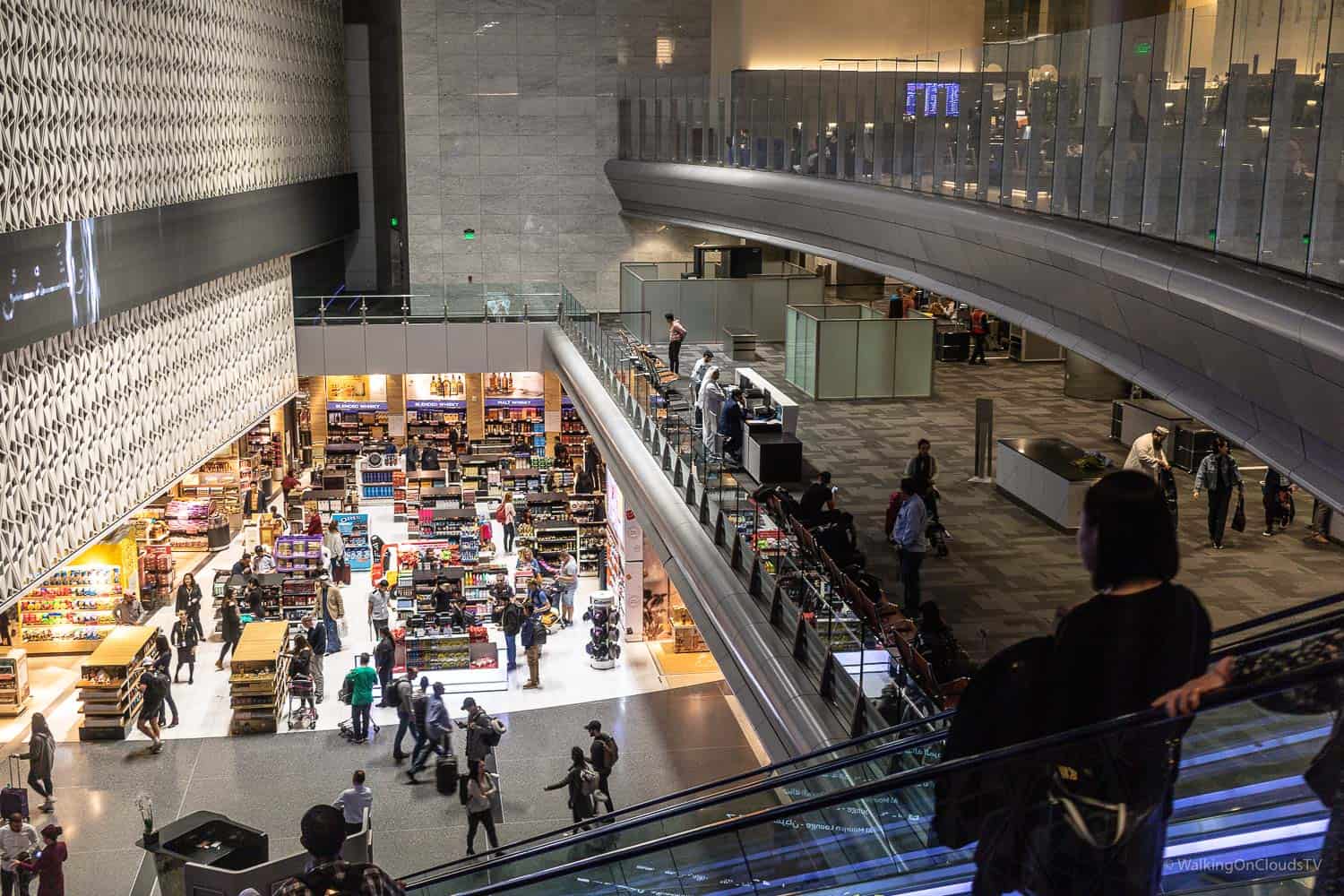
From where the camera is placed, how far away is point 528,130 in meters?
32.8

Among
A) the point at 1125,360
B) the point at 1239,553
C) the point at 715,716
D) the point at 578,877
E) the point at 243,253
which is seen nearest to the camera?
the point at 578,877

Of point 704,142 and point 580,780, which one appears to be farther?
point 704,142

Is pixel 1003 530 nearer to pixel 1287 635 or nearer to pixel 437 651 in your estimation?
pixel 437 651

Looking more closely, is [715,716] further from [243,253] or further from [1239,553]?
[243,253]

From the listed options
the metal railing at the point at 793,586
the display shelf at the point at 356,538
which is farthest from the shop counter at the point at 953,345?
the display shelf at the point at 356,538

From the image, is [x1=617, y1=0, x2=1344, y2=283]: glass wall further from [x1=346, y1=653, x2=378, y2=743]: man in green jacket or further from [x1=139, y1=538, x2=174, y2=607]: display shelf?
[x1=139, y1=538, x2=174, y2=607]: display shelf

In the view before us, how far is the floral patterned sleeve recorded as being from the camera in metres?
2.52

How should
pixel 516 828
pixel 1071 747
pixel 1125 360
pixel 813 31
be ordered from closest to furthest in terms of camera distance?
pixel 1071 747 < pixel 1125 360 < pixel 516 828 < pixel 813 31

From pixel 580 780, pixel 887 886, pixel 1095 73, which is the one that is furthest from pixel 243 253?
pixel 887 886

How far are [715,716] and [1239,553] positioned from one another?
7535mm

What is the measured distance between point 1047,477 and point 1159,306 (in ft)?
16.7

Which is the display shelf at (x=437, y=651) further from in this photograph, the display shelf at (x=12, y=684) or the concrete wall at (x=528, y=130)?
the concrete wall at (x=528, y=130)

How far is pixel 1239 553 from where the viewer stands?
12.5 m

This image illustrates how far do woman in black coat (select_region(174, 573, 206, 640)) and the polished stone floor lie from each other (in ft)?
8.10
